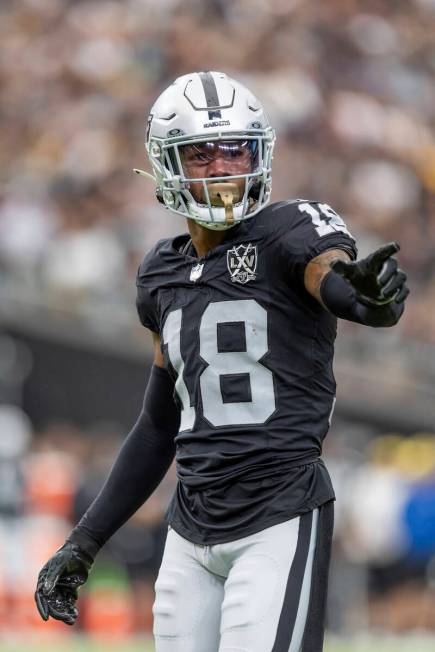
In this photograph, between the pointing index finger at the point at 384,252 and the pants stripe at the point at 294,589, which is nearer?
the pointing index finger at the point at 384,252

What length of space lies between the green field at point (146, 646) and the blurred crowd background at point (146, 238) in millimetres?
543

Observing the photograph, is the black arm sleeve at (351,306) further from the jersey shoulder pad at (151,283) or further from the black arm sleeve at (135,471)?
the black arm sleeve at (135,471)

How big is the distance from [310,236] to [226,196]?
0.81 feet

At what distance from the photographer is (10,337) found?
9695 millimetres

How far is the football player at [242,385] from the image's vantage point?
302cm

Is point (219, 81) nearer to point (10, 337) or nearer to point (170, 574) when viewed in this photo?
point (170, 574)

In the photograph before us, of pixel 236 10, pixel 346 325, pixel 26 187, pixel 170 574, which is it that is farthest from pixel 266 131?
pixel 236 10

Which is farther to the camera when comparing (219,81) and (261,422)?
(219,81)

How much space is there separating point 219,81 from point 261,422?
0.86 meters

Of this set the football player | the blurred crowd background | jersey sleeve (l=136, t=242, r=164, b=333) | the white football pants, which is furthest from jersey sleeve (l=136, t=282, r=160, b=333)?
the blurred crowd background

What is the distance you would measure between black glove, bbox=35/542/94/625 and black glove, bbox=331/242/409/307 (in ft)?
4.04

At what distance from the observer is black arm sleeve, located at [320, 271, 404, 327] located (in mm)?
2742

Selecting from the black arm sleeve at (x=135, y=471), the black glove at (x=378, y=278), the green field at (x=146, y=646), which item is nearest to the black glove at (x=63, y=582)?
the black arm sleeve at (x=135, y=471)

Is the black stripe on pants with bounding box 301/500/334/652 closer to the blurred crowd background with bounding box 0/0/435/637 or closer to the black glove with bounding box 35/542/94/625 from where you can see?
the black glove with bounding box 35/542/94/625
